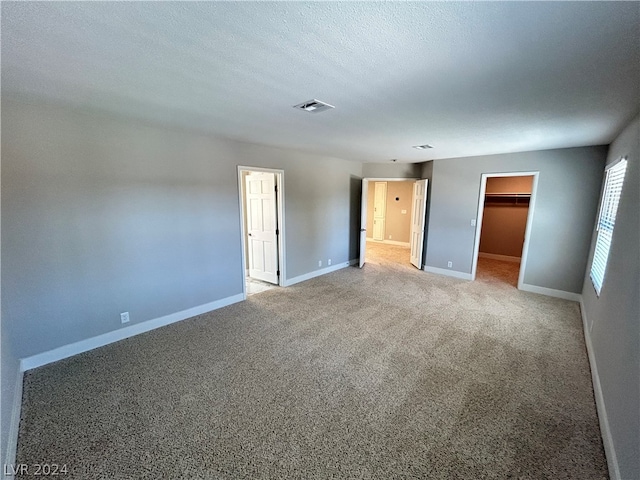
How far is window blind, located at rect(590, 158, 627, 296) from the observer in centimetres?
292

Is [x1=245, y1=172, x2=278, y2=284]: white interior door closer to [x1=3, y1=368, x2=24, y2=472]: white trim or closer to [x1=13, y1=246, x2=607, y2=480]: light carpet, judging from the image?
[x1=13, y1=246, x2=607, y2=480]: light carpet

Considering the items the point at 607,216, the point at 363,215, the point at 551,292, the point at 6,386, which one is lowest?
the point at 551,292

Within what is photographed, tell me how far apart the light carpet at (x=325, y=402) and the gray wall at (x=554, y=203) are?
124cm

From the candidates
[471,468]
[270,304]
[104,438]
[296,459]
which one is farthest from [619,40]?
[270,304]

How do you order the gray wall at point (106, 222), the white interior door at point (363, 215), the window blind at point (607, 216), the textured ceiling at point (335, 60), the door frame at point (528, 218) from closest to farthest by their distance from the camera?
the textured ceiling at point (335, 60) → the gray wall at point (106, 222) → the window blind at point (607, 216) → the door frame at point (528, 218) → the white interior door at point (363, 215)

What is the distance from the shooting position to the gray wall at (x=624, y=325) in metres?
1.50

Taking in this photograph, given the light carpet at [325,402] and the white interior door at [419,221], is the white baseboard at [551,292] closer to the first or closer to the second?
the light carpet at [325,402]

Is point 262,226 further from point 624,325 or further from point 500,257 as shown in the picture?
point 500,257

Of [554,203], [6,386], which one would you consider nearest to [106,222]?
[6,386]

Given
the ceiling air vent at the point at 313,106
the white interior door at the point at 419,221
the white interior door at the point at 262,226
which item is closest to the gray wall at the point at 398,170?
the white interior door at the point at 419,221

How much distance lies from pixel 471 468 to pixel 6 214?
4.09 m

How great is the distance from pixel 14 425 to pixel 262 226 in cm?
375

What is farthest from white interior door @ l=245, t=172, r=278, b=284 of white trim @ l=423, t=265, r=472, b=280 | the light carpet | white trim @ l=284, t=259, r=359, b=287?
white trim @ l=423, t=265, r=472, b=280

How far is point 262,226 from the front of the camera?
511 centimetres
